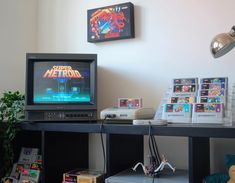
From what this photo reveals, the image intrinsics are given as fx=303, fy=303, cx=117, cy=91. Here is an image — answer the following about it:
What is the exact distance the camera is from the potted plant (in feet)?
5.79

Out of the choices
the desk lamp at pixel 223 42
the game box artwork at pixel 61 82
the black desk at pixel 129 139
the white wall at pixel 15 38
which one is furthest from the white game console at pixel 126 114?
the white wall at pixel 15 38

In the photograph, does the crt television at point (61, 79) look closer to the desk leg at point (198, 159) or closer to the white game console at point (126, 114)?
the white game console at point (126, 114)

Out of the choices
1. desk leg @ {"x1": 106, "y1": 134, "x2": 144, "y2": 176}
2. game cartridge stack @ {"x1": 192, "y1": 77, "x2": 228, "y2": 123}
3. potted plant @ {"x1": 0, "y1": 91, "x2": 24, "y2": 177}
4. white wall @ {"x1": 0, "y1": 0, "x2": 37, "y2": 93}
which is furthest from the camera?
white wall @ {"x1": 0, "y1": 0, "x2": 37, "y2": 93}

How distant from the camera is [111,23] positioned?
6.66 ft

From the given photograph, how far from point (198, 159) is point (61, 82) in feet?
3.05

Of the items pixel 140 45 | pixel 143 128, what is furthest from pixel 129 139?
pixel 140 45

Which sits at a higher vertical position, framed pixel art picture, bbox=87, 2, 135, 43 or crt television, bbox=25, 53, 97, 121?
framed pixel art picture, bbox=87, 2, 135, 43

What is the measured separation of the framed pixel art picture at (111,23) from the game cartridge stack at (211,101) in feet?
2.05

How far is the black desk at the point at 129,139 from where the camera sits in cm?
131

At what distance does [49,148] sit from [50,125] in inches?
6.6

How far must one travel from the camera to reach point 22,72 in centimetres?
226

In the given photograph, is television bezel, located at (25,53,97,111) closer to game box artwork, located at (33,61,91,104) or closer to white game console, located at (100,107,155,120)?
game box artwork, located at (33,61,91,104)

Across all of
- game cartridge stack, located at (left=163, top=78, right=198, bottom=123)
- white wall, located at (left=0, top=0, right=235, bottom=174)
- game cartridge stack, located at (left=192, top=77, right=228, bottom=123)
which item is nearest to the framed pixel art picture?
white wall, located at (left=0, top=0, right=235, bottom=174)

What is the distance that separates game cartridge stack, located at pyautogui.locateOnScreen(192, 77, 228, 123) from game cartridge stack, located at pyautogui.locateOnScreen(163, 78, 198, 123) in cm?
3
